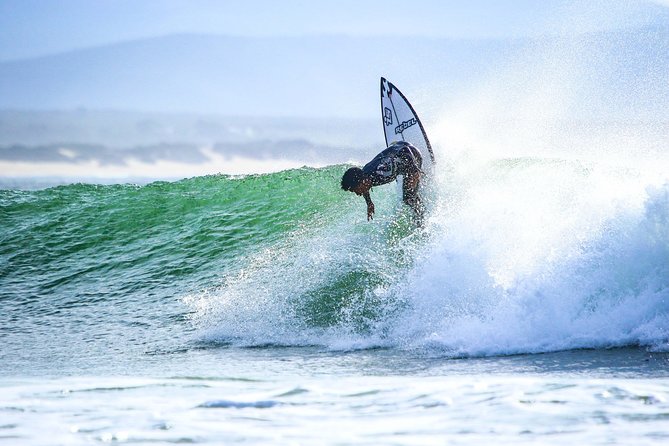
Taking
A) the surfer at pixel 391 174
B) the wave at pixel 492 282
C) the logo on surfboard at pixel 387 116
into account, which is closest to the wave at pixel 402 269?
the wave at pixel 492 282

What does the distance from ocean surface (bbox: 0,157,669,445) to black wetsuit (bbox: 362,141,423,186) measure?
2.30ft

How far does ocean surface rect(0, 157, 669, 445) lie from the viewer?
12.0ft

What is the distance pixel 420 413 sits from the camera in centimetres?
370

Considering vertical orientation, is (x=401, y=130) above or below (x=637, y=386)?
above

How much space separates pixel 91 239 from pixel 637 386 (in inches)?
370

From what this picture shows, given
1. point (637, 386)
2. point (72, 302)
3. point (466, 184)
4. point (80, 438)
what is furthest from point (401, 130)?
point (80, 438)

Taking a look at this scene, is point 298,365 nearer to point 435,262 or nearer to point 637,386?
point 435,262

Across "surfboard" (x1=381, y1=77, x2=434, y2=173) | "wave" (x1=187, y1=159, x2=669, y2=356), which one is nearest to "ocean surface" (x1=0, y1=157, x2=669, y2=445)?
"wave" (x1=187, y1=159, x2=669, y2=356)

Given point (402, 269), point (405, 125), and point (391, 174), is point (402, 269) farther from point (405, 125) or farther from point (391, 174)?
point (405, 125)

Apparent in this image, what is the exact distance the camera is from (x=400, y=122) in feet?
35.0

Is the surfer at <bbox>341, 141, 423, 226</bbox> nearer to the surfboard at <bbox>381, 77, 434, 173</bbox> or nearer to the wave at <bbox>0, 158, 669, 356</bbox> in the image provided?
the wave at <bbox>0, 158, 669, 356</bbox>

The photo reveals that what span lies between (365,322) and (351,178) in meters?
2.00

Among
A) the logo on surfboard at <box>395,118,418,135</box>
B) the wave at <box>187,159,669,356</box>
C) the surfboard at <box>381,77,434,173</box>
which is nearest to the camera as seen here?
the wave at <box>187,159,669,356</box>

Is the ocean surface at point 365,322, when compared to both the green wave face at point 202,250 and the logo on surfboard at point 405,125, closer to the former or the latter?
the green wave face at point 202,250
